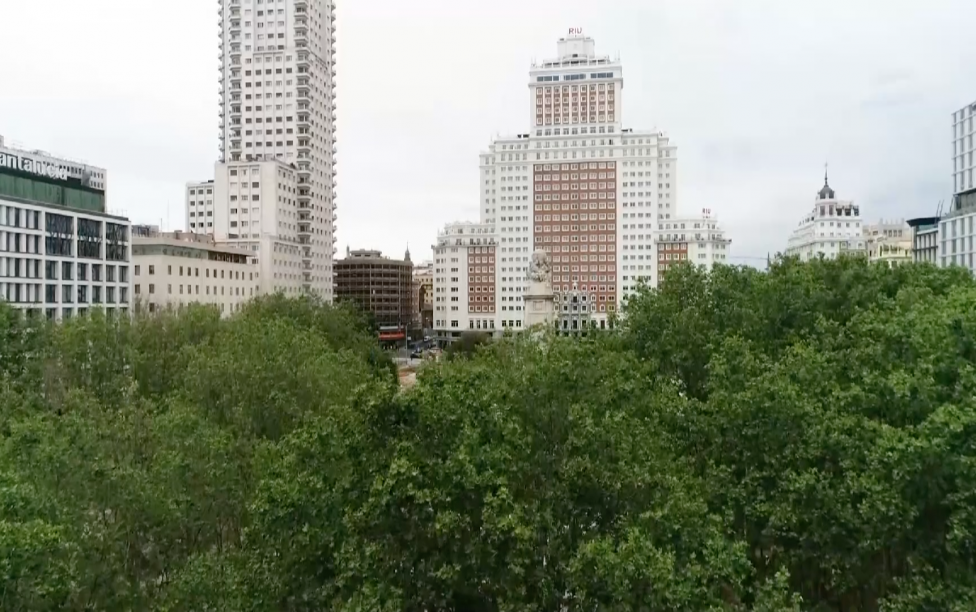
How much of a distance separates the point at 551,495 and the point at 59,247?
5908cm

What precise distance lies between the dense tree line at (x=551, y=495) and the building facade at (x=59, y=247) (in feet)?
134

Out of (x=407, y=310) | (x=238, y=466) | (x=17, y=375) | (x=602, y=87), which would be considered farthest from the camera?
(x=407, y=310)

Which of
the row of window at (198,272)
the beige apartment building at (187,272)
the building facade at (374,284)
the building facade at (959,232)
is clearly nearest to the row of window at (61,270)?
the beige apartment building at (187,272)

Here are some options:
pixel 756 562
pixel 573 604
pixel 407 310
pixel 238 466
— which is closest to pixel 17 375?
pixel 238 466

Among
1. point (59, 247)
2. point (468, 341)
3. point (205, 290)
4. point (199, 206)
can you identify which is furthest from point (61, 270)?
point (468, 341)

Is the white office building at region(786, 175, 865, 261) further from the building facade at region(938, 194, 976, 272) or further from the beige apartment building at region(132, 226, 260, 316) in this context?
the beige apartment building at region(132, 226, 260, 316)

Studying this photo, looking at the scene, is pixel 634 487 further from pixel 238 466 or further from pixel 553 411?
pixel 238 466

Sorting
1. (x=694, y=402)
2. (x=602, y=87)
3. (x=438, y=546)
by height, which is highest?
(x=602, y=87)

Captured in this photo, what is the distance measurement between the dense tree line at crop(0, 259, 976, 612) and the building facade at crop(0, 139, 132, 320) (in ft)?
134

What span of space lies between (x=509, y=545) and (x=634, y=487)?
3069 millimetres

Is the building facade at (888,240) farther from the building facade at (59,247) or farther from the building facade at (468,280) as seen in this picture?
the building facade at (59,247)

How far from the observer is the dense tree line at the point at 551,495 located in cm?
1452

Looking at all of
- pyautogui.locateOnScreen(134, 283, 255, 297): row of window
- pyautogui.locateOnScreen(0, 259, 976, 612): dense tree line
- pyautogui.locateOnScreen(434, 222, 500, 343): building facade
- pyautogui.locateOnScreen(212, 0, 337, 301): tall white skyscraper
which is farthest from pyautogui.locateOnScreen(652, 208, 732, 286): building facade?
pyautogui.locateOnScreen(0, 259, 976, 612): dense tree line

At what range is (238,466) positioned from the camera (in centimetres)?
1991
